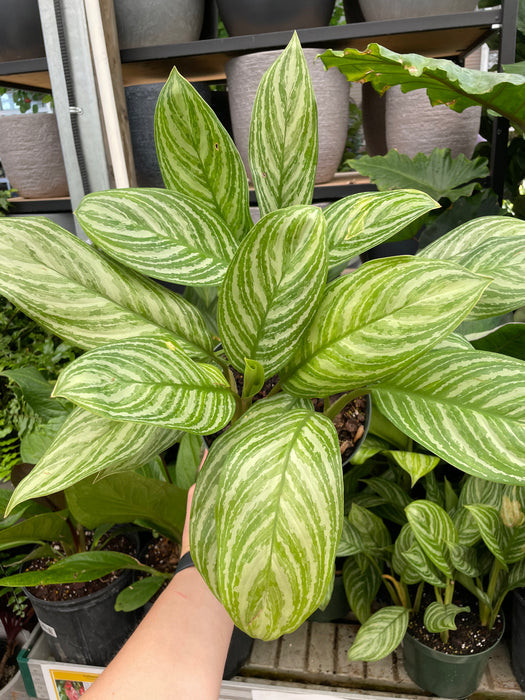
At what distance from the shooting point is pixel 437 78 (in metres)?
0.82

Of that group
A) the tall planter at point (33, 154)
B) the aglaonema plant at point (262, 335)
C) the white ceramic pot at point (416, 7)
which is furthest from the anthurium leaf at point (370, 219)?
the tall planter at point (33, 154)

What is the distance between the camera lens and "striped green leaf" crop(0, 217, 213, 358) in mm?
389

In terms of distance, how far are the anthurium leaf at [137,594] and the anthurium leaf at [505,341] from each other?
0.61m

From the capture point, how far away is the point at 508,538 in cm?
74

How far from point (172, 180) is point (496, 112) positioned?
69cm

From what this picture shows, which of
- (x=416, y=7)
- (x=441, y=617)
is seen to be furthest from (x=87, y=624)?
(x=416, y=7)

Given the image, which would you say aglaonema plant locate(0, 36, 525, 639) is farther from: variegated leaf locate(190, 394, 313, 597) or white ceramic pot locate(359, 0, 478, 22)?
white ceramic pot locate(359, 0, 478, 22)

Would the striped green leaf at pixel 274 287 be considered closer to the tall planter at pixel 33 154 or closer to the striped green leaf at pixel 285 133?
the striped green leaf at pixel 285 133

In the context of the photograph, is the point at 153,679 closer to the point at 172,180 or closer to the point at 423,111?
the point at 172,180

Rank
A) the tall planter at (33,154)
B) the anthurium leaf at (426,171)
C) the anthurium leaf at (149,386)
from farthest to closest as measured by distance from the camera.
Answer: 1. the tall planter at (33,154)
2. the anthurium leaf at (426,171)
3. the anthurium leaf at (149,386)

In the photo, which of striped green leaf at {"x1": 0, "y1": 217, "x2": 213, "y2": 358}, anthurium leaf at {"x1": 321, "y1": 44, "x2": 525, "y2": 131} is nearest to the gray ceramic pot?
anthurium leaf at {"x1": 321, "y1": 44, "x2": 525, "y2": 131}

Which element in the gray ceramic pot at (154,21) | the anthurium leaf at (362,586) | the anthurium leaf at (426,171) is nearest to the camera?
the anthurium leaf at (362,586)

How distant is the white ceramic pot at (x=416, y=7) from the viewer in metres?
1.09

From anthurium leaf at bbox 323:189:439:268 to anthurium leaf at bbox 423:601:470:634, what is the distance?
1.80 ft
